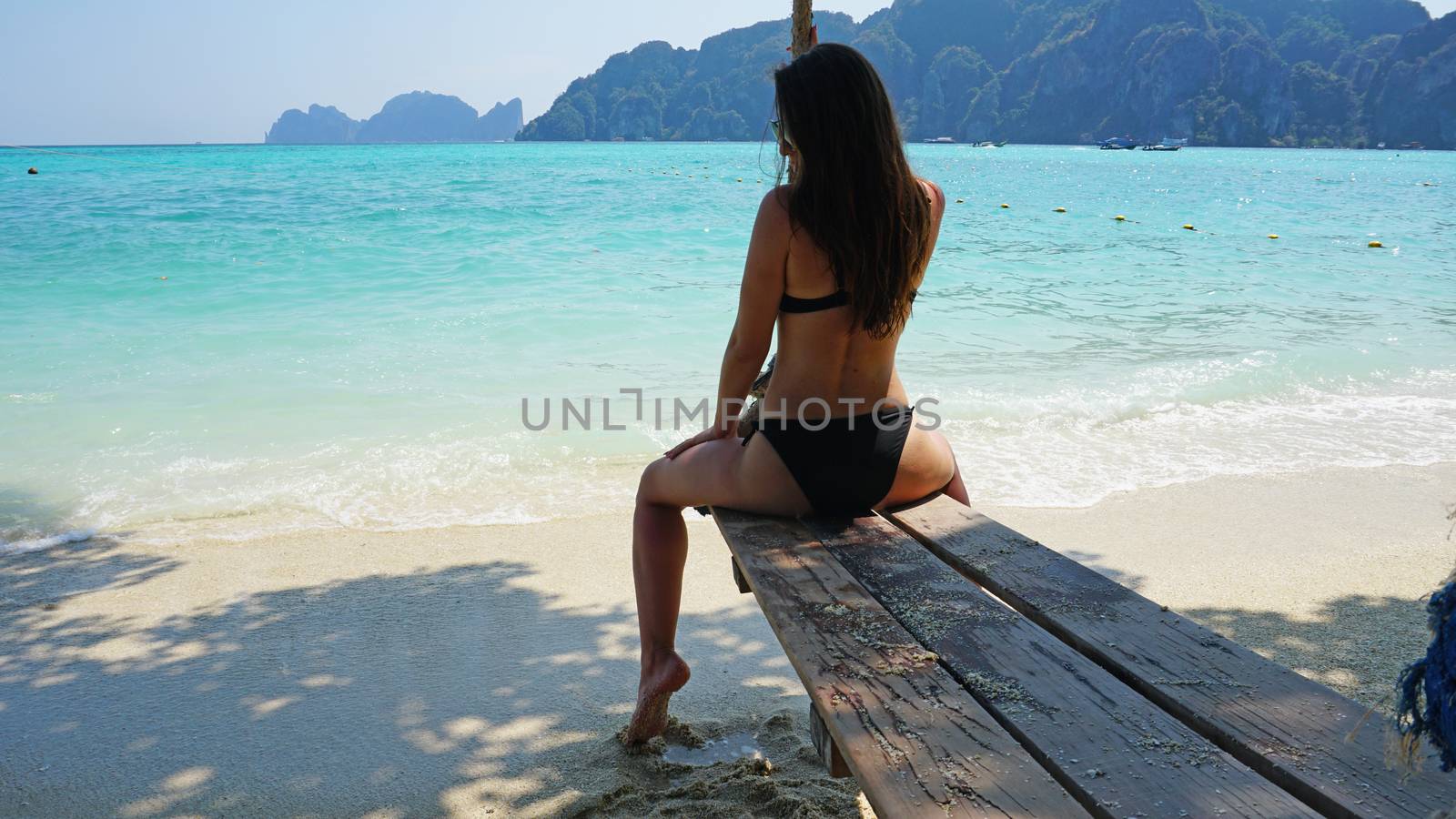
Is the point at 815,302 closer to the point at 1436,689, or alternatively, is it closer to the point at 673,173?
the point at 1436,689

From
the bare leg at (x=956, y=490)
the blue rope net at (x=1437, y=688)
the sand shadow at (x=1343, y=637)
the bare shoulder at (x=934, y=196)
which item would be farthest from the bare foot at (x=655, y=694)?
the sand shadow at (x=1343, y=637)

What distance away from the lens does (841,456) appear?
101 inches

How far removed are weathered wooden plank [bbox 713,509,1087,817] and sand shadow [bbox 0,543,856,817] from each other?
3.08 ft

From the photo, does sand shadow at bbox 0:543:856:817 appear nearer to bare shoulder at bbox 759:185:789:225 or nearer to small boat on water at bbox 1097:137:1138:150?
bare shoulder at bbox 759:185:789:225

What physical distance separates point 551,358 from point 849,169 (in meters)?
6.88

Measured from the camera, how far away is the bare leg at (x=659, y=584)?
9.04ft

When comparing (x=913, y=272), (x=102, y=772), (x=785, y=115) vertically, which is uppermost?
(x=785, y=115)

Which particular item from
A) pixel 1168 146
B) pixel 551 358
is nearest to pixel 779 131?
pixel 551 358

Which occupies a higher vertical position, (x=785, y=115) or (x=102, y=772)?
(x=785, y=115)

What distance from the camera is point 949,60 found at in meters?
117

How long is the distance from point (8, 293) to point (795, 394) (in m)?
13.3

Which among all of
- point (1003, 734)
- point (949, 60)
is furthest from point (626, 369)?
point (949, 60)

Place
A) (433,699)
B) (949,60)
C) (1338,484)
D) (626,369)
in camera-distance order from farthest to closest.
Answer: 1. (949,60)
2. (626,369)
3. (1338,484)
4. (433,699)

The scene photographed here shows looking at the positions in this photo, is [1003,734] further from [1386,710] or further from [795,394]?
[795,394]
